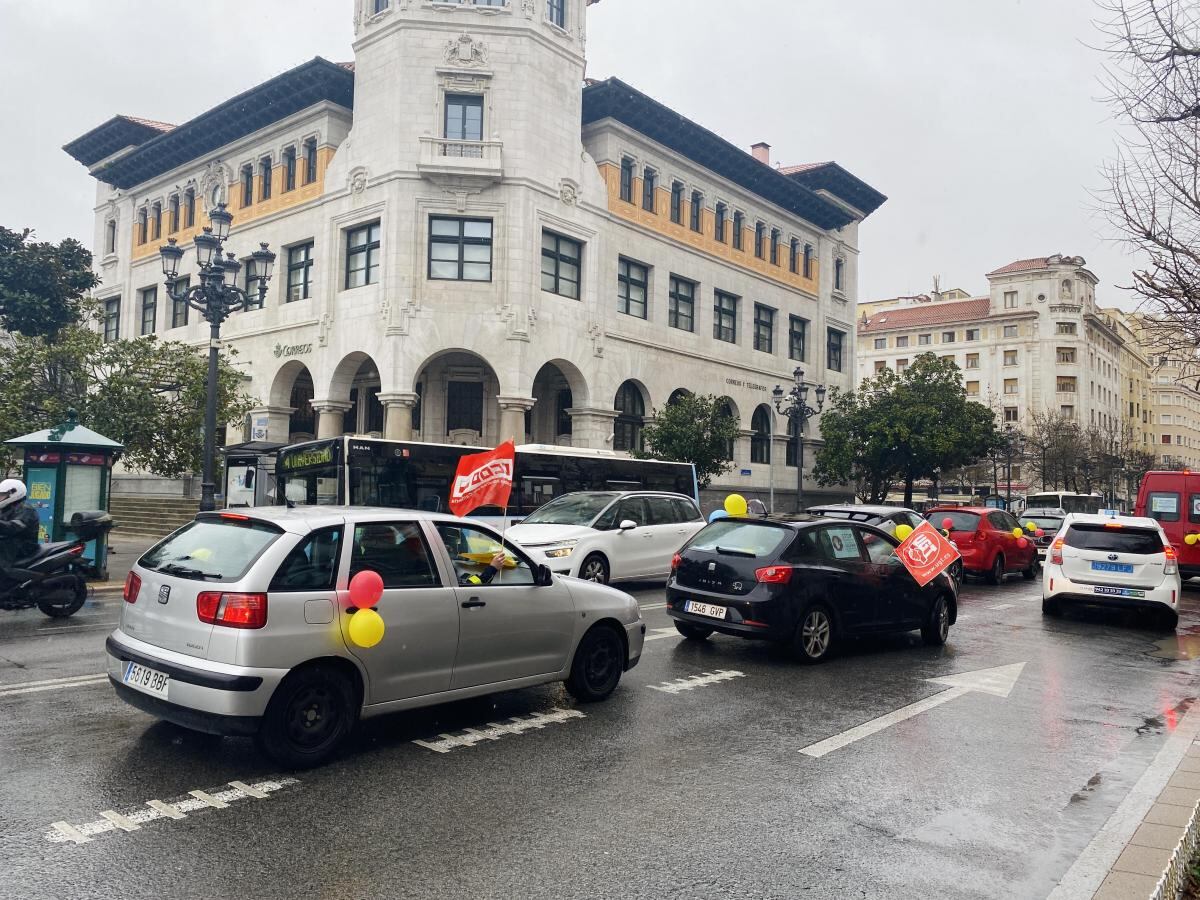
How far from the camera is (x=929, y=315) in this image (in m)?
94.8

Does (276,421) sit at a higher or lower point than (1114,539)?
higher

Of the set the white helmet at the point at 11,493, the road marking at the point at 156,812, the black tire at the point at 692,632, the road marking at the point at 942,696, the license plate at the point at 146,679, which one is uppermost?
the white helmet at the point at 11,493

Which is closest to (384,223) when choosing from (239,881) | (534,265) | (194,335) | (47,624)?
(534,265)

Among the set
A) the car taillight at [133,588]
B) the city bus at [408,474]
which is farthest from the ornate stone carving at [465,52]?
the car taillight at [133,588]

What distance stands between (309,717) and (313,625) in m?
0.57

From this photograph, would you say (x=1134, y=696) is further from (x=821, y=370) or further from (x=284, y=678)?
(x=821, y=370)

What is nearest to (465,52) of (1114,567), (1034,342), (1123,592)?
(1114,567)

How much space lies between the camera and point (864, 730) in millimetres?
6664

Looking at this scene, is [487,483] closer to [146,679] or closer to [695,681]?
[695,681]

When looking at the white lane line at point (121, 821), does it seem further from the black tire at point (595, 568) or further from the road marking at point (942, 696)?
the black tire at point (595, 568)

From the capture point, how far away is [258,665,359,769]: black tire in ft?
16.8

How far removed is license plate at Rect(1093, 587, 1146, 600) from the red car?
18.4 feet

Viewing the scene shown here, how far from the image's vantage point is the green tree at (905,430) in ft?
129

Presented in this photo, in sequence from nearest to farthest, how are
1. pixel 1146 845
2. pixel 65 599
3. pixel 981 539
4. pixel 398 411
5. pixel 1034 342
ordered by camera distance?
1. pixel 1146 845
2. pixel 65 599
3. pixel 981 539
4. pixel 398 411
5. pixel 1034 342
